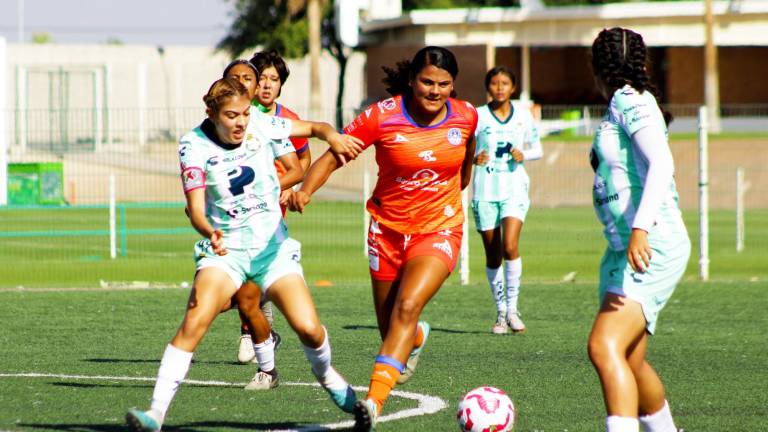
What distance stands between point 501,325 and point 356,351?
1961 mm

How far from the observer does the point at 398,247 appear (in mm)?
8148

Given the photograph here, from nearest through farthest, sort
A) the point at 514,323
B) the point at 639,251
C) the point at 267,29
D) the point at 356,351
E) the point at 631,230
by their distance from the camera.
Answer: the point at 639,251, the point at 631,230, the point at 356,351, the point at 514,323, the point at 267,29

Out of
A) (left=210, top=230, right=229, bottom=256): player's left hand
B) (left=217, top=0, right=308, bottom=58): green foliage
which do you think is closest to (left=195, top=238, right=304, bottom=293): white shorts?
(left=210, top=230, right=229, bottom=256): player's left hand

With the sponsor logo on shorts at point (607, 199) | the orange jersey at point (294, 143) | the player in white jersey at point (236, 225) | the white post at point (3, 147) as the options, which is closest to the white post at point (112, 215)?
the white post at point (3, 147)

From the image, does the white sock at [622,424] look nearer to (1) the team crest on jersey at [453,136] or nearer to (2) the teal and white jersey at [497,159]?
(1) the team crest on jersey at [453,136]

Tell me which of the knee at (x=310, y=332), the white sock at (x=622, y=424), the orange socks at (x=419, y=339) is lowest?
the white sock at (x=622, y=424)

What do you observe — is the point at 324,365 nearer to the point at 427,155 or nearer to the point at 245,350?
the point at 427,155

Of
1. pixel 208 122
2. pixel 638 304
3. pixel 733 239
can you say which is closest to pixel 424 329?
pixel 208 122

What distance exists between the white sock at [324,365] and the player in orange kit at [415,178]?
0.52m

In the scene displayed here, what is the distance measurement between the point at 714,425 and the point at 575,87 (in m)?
59.9

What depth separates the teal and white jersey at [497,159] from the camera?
12477mm

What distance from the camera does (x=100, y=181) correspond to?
32.8 metres

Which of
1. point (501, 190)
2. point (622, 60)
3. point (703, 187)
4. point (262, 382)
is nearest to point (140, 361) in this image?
point (262, 382)

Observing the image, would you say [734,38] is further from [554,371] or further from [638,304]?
[638,304]
